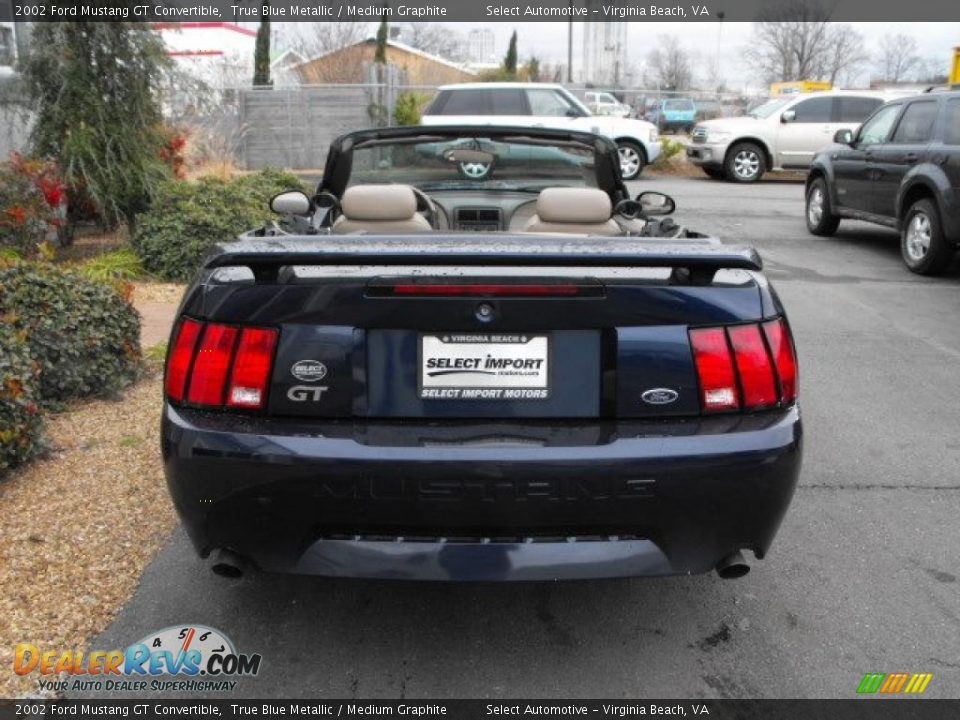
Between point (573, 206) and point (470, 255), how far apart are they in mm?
1508

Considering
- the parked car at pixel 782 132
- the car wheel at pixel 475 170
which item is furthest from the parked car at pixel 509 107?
the car wheel at pixel 475 170

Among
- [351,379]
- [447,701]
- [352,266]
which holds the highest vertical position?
[352,266]

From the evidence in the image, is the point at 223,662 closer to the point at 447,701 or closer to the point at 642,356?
the point at 447,701

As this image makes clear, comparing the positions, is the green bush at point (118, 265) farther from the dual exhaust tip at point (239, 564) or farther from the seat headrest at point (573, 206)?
the dual exhaust tip at point (239, 564)

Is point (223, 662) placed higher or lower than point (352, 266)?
lower

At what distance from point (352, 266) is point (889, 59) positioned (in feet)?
247

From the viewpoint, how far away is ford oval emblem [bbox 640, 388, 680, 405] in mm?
2500

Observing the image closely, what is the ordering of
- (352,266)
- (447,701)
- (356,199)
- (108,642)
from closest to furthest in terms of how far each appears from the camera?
(352,266), (447,701), (108,642), (356,199)

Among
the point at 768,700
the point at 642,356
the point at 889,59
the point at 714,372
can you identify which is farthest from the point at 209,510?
the point at 889,59

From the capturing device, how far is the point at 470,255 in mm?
2410

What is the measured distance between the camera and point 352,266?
8.02 feet

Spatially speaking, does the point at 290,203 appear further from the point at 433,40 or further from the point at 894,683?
the point at 433,40

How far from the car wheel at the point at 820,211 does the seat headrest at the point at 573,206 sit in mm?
8913

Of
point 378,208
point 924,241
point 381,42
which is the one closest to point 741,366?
point 378,208
